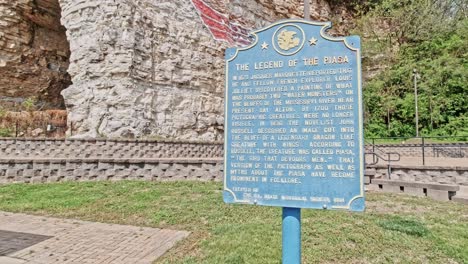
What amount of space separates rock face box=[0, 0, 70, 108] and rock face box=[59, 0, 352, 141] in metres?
5.66

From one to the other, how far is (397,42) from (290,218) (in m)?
31.6

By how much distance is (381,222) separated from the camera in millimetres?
4758

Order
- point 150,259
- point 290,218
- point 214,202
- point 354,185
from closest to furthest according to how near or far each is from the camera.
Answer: point 354,185 < point 290,218 < point 150,259 < point 214,202

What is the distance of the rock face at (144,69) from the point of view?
15508mm

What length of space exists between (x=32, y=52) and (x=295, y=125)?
25.8 m

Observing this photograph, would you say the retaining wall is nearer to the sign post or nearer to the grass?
the grass

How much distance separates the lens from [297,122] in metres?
2.70

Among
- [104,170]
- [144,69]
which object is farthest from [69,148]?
[144,69]

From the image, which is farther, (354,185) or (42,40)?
(42,40)

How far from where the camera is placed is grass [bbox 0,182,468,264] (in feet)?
12.0

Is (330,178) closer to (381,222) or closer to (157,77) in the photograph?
(381,222)

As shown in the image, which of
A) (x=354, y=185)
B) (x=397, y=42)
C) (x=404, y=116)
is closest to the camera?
(x=354, y=185)

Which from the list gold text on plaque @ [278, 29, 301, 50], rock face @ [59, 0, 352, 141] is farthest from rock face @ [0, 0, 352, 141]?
gold text on plaque @ [278, 29, 301, 50]

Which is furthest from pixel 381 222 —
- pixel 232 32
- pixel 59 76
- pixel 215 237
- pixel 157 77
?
pixel 59 76
